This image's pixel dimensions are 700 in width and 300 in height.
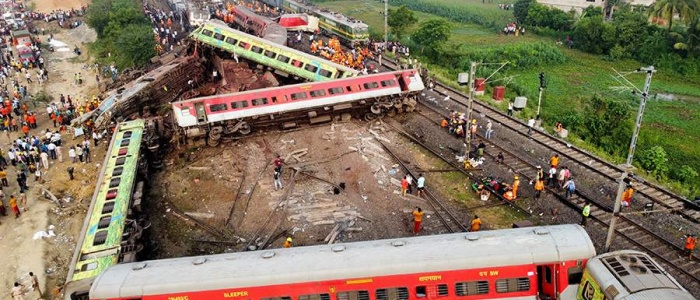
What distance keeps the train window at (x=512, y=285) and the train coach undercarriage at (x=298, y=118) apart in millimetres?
19572

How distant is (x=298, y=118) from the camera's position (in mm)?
33844

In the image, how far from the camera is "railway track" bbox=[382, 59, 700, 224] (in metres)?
24.1

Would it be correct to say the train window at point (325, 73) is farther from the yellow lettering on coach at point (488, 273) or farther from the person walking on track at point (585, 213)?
the yellow lettering on coach at point (488, 273)

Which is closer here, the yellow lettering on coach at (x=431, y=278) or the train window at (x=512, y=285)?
the yellow lettering on coach at (x=431, y=278)

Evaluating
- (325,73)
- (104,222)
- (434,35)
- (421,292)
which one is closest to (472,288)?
(421,292)

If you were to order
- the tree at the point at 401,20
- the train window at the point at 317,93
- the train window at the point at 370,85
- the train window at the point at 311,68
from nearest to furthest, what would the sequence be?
the train window at the point at 317,93, the train window at the point at 370,85, the train window at the point at 311,68, the tree at the point at 401,20

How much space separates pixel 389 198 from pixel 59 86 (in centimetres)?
3807

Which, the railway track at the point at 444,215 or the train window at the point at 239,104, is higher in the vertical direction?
the train window at the point at 239,104

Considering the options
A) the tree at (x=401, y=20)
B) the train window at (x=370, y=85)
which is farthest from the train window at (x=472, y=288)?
the tree at (x=401, y=20)

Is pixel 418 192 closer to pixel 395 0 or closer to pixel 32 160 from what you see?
pixel 32 160

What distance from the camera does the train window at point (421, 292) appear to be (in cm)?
1623

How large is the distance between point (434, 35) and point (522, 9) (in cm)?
2674

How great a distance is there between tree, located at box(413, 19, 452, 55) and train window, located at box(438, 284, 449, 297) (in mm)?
39760

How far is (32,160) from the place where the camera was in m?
31.6
